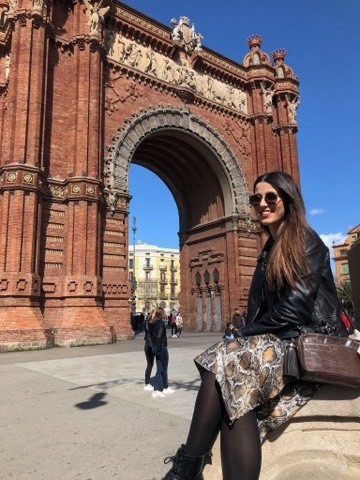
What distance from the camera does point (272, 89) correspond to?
26.4m

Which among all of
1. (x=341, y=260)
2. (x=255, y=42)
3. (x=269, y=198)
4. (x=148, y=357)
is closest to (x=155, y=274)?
(x=341, y=260)

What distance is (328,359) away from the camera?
5.75 feet

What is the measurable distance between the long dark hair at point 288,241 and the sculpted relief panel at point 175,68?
65.2 ft

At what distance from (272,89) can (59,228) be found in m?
17.4

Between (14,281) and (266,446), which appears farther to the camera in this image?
(14,281)

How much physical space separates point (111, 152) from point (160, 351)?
43.5 ft

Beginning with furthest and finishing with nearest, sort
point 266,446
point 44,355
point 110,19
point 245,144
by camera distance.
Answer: point 245,144, point 110,19, point 44,355, point 266,446

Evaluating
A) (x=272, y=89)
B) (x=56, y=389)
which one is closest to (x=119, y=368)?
(x=56, y=389)

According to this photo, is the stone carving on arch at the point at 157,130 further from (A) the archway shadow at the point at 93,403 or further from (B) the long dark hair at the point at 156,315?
(A) the archway shadow at the point at 93,403

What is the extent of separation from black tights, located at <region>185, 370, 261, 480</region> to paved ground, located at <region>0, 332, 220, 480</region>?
5.84 ft

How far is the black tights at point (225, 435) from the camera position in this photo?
5.77 feet

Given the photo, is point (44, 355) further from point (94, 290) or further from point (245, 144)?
point (245, 144)

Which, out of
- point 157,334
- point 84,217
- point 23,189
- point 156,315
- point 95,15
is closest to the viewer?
point 157,334

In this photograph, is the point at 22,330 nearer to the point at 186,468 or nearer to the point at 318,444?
the point at 186,468
